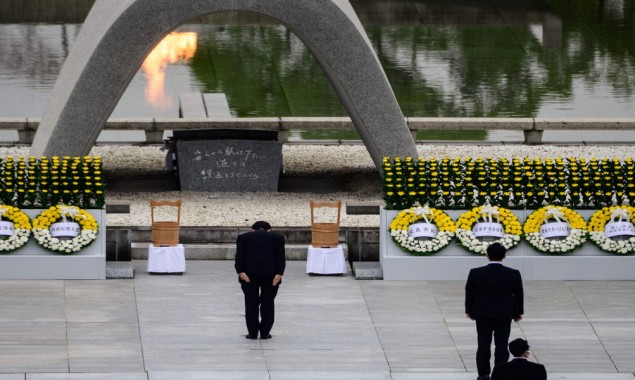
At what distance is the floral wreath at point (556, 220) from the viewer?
2134cm

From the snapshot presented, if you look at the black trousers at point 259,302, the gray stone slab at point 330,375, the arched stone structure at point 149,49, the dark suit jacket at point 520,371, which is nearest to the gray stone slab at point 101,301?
the black trousers at point 259,302

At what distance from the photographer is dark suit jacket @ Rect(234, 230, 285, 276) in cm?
1830

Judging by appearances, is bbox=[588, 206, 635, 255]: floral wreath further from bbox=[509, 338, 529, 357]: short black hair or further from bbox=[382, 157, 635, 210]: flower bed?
bbox=[509, 338, 529, 357]: short black hair

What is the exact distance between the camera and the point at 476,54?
39.8 metres

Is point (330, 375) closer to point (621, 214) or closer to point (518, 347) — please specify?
point (518, 347)

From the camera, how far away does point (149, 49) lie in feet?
80.2

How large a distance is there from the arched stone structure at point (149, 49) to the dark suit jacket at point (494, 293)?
26.0 ft

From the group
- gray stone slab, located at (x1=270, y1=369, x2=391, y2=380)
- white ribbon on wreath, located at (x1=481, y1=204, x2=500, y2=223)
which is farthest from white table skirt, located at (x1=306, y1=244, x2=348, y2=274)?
gray stone slab, located at (x1=270, y1=369, x2=391, y2=380)

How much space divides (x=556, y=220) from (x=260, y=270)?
4.84 m

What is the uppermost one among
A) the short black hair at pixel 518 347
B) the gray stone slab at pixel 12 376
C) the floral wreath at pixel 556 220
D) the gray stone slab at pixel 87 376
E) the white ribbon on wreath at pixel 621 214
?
the short black hair at pixel 518 347

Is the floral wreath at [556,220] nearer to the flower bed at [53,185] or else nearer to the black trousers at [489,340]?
the black trousers at [489,340]

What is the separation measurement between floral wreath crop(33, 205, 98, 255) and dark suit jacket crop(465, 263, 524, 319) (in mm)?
5931

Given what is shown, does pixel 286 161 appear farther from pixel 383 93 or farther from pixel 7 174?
pixel 7 174

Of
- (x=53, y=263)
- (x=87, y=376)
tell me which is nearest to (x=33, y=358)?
(x=87, y=376)
